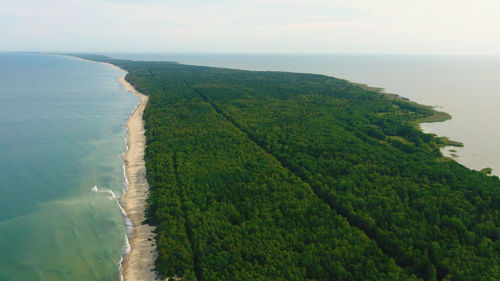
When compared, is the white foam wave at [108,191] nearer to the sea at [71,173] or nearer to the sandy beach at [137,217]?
the sea at [71,173]

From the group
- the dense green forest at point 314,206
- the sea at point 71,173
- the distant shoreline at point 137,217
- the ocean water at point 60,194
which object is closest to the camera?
the dense green forest at point 314,206

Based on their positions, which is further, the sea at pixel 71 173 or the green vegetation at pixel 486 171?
the green vegetation at pixel 486 171

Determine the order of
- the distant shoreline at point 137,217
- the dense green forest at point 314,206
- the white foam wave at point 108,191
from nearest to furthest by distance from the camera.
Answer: the dense green forest at point 314,206, the distant shoreline at point 137,217, the white foam wave at point 108,191

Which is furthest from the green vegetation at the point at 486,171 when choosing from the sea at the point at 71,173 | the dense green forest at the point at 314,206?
the dense green forest at the point at 314,206

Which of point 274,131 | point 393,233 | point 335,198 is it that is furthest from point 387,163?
point 274,131

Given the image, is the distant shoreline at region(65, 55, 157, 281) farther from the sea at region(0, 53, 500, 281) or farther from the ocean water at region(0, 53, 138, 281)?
the ocean water at region(0, 53, 138, 281)
